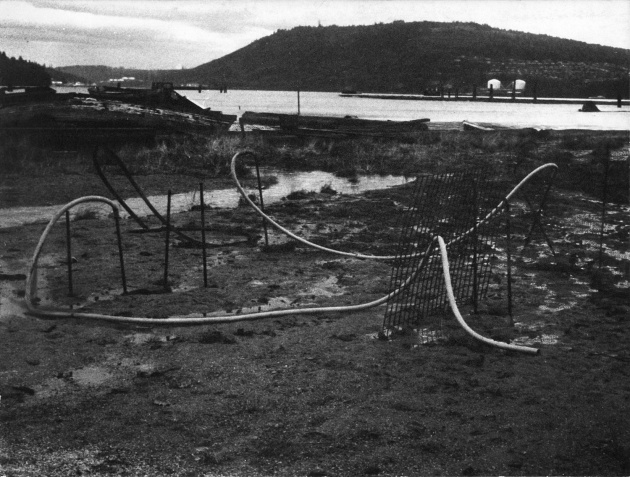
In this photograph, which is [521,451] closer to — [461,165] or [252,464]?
[252,464]

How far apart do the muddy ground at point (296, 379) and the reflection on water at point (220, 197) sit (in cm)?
296

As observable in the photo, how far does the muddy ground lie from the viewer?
15.3ft

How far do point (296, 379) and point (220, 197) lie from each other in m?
11.0

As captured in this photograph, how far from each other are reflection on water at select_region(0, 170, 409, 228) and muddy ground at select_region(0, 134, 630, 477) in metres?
2.96

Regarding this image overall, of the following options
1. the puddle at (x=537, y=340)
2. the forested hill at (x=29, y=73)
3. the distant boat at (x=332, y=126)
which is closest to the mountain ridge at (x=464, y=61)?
the forested hill at (x=29, y=73)

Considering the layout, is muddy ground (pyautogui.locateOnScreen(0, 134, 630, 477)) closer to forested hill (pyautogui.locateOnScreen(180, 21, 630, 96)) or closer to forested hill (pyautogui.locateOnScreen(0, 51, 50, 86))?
forested hill (pyautogui.locateOnScreen(0, 51, 50, 86))

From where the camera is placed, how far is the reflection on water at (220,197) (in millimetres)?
13462

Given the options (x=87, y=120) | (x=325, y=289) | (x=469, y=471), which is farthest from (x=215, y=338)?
(x=87, y=120)

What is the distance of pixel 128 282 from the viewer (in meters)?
9.14

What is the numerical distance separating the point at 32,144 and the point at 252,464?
896 inches

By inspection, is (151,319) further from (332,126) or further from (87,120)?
(332,126)

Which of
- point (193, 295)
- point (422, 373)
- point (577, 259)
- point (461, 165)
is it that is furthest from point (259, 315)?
point (461, 165)

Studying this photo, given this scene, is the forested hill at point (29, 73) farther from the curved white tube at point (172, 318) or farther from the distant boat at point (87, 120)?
the curved white tube at point (172, 318)

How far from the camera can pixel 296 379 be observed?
5.98 meters
